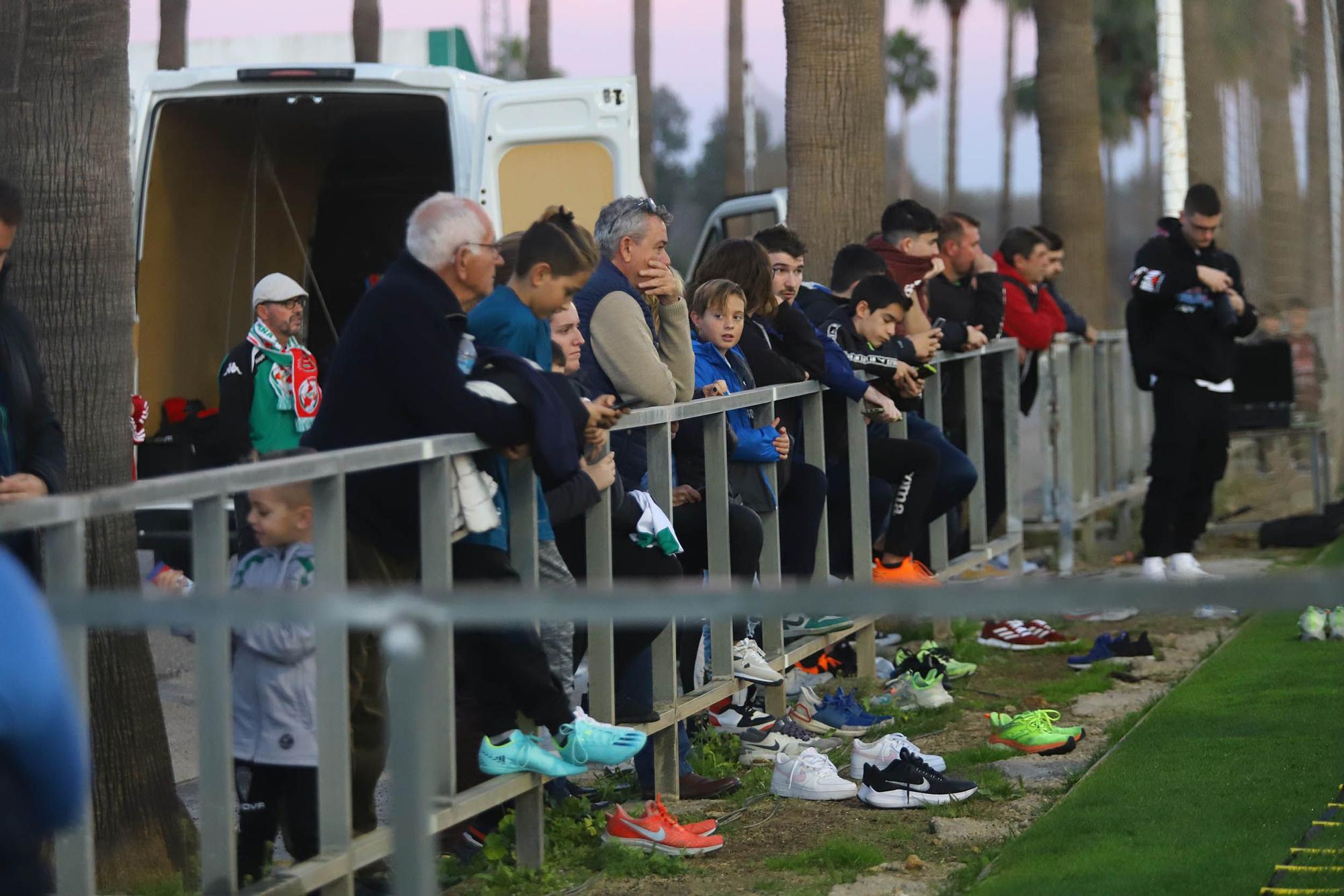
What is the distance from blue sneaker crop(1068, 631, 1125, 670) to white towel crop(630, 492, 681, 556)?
3.28 metres

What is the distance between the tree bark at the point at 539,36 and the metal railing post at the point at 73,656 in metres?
31.6

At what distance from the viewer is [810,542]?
23.6 feet

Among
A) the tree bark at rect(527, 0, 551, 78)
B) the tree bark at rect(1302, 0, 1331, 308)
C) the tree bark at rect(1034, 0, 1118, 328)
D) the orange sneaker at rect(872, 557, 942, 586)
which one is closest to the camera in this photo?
the orange sneaker at rect(872, 557, 942, 586)

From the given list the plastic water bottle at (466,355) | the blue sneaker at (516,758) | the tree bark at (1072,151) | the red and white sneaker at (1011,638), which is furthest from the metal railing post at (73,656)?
the tree bark at (1072,151)

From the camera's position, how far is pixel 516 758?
4.75 m

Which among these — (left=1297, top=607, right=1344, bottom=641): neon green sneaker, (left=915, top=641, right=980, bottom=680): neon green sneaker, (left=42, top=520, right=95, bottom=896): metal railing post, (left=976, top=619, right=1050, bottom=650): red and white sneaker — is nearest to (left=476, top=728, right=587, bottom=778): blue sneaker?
(left=42, top=520, right=95, bottom=896): metal railing post

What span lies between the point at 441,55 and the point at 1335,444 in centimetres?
1040

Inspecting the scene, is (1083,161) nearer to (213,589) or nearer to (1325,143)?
(1325,143)

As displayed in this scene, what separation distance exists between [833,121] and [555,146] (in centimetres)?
164

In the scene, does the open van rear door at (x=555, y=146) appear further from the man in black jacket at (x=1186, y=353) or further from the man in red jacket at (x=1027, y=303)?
the man in black jacket at (x=1186, y=353)

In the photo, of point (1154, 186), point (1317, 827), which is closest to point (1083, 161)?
point (1317, 827)

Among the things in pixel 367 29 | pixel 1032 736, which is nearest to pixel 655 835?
pixel 1032 736

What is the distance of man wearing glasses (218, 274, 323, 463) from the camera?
8148 mm

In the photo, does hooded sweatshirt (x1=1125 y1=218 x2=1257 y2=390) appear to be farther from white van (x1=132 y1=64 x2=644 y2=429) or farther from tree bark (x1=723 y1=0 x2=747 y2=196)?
tree bark (x1=723 y1=0 x2=747 y2=196)
